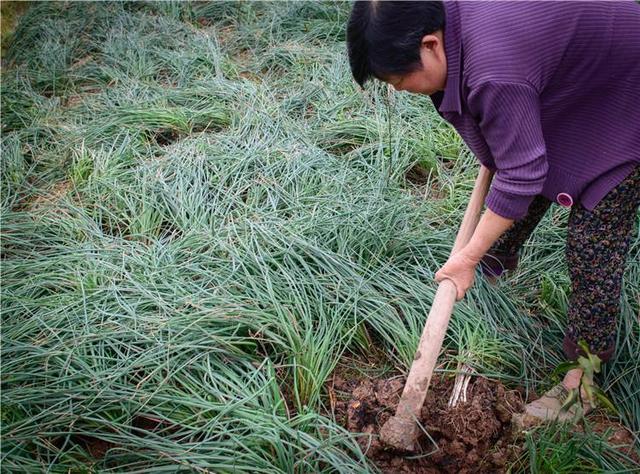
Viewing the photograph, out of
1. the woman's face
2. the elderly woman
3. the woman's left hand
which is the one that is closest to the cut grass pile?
the woman's left hand

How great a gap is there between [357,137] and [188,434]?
1.79 meters

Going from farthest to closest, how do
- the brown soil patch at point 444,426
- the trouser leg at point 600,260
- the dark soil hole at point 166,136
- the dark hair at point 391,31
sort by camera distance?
1. the dark soil hole at point 166,136
2. the brown soil patch at point 444,426
3. the trouser leg at point 600,260
4. the dark hair at point 391,31

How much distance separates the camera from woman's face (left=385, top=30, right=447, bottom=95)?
127 centimetres

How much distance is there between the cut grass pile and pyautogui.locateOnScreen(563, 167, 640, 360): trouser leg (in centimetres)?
24

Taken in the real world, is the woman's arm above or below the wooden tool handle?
above

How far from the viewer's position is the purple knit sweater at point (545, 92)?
1.23 m

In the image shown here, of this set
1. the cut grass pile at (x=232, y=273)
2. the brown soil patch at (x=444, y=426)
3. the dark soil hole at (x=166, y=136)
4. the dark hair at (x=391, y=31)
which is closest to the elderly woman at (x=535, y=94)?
the dark hair at (x=391, y=31)

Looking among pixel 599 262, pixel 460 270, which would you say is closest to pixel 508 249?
pixel 599 262

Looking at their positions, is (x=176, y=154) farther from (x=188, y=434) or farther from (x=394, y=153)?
(x=188, y=434)

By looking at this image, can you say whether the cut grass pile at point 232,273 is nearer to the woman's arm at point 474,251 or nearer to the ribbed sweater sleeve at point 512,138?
the woman's arm at point 474,251

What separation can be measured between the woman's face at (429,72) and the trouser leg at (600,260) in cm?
55

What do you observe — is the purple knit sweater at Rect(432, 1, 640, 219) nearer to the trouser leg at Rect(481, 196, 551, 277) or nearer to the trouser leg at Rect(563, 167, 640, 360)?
the trouser leg at Rect(563, 167, 640, 360)

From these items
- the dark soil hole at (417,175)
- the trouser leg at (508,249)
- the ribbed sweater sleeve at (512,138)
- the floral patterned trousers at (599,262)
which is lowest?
the dark soil hole at (417,175)

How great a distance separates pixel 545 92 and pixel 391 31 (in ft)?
1.40
